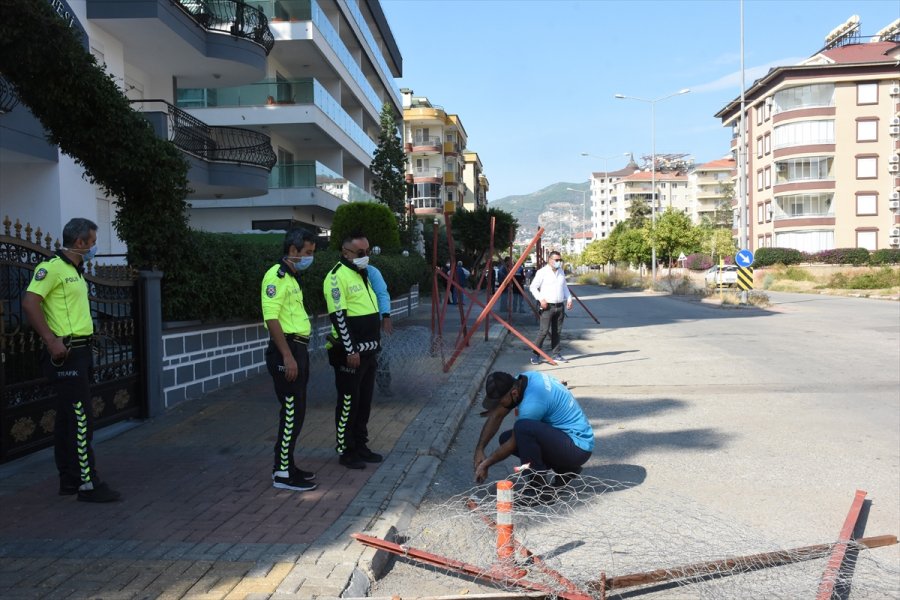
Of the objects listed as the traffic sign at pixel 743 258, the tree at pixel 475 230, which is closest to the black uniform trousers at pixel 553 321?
the traffic sign at pixel 743 258

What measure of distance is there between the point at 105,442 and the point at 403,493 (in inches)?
124

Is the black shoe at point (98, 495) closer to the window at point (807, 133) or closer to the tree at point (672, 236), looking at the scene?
the tree at point (672, 236)

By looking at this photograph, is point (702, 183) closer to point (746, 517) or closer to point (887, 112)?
point (887, 112)

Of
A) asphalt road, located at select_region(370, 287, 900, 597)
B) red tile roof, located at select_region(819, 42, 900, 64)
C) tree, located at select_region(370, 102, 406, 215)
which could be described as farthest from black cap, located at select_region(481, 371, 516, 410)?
red tile roof, located at select_region(819, 42, 900, 64)

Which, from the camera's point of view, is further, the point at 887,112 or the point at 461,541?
the point at 887,112

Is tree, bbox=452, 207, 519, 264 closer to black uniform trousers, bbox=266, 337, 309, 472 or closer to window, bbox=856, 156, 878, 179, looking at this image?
window, bbox=856, 156, 878, 179

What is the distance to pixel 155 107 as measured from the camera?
1753 centimetres

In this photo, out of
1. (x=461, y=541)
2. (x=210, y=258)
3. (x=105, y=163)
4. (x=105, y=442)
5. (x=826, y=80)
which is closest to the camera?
(x=461, y=541)

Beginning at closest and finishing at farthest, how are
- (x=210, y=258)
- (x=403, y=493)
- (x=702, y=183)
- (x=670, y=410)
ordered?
(x=403, y=493), (x=670, y=410), (x=210, y=258), (x=702, y=183)

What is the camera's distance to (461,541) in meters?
4.79

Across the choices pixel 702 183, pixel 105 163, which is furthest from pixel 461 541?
pixel 702 183

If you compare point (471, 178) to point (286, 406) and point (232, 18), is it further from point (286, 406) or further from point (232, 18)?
point (286, 406)

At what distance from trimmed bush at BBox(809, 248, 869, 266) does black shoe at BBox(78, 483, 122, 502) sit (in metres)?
59.1

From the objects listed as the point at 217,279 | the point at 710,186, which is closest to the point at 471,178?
A: the point at 710,186
